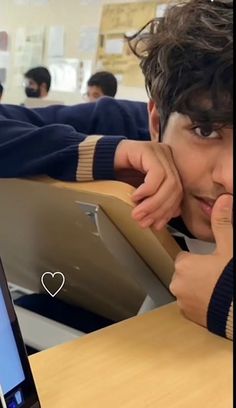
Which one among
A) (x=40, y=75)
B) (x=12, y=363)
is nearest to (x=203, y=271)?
(x=12, y=363)

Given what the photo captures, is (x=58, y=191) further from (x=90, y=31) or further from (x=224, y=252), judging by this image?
(x=90, y=31)

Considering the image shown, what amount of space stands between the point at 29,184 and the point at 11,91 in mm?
3766

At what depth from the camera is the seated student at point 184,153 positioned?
2.10 feet

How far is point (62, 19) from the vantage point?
3895 mm

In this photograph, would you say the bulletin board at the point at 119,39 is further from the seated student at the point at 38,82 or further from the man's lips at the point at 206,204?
the man's lips at the point at 206,204

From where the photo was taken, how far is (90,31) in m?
3.76

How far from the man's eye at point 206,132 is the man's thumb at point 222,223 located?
90 mm

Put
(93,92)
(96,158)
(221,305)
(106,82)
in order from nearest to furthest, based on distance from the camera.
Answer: (221,305) < (96,158) < (106,82) < (93,92)

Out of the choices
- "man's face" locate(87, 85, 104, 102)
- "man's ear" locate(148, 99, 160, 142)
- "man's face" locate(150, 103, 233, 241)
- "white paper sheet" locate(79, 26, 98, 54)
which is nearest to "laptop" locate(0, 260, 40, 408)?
"man's face" locate(150, 103, 233, 241)

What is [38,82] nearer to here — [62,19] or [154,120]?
[62,19]

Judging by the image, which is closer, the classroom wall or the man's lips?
the man's lips

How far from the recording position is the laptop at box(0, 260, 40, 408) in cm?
44

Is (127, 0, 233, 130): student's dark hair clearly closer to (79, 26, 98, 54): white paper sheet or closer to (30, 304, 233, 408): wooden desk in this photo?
(30, 304, 233, 408): wooden desk

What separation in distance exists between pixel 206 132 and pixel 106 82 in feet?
9.47
